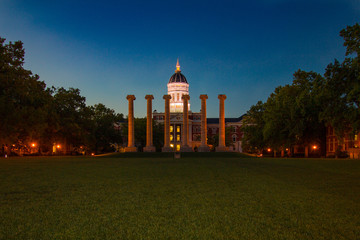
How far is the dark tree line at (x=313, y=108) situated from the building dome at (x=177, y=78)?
109 m

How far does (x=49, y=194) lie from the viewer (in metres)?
11.8

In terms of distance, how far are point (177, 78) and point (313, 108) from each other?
133 m

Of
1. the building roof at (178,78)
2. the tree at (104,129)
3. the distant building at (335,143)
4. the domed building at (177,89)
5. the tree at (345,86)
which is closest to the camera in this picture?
the tree at (345,86)

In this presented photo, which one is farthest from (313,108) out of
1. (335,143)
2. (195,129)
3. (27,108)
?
(195,129)

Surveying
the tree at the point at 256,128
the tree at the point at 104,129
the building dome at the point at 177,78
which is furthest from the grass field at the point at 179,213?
the building dome at the point at 177,78

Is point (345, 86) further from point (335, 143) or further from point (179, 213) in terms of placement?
point (335, 143)

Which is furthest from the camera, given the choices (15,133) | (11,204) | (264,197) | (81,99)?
(81,99)

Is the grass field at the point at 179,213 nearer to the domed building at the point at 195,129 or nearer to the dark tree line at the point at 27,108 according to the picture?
the dark tree line at the point at 27,108

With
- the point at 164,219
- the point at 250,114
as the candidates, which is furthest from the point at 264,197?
the point at 250,114

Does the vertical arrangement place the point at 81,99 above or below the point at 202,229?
above

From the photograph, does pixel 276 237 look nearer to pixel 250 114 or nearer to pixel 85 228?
pixel 85 228

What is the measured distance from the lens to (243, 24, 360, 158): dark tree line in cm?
3180

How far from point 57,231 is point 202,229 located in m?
2.78

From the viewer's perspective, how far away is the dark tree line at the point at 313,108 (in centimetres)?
3180
